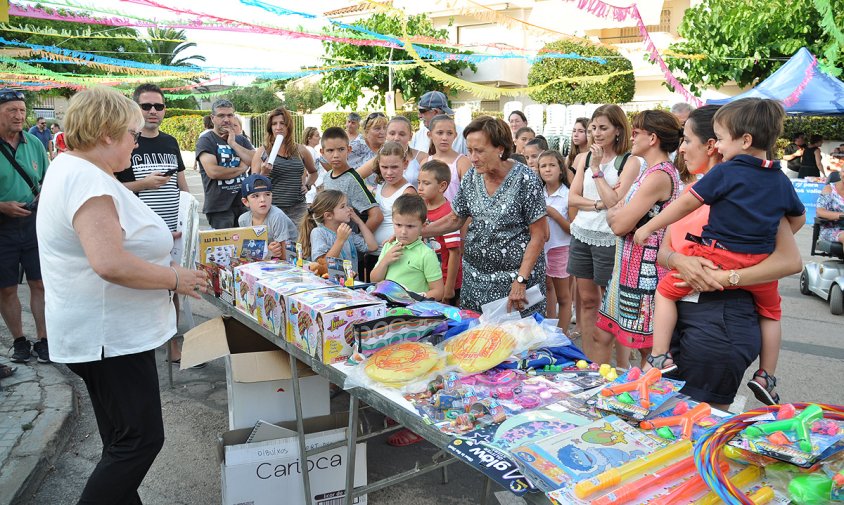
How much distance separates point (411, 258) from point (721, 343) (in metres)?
1.81

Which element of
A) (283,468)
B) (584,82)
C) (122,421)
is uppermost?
(584,82)

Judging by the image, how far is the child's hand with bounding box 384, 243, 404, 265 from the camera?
3635mm

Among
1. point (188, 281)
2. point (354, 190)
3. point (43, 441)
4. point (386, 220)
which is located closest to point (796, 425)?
point (188, 281)

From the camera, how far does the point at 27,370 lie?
A: 15.4 ft

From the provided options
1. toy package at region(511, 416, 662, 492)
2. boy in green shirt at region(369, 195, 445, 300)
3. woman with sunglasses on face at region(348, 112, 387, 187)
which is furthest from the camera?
woman with sunglasses on face at region(348, 112, 387, 187)

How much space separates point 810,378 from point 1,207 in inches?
245

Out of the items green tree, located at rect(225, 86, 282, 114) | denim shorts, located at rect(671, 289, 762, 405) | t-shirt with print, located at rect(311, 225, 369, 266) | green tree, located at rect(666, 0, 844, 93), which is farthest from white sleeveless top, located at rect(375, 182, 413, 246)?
green tree, located at rect(225, 86, 282, 114)

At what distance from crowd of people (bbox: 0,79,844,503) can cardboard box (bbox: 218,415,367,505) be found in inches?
16.7

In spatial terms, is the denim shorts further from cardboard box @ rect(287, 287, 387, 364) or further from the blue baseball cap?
the blue baseball cap

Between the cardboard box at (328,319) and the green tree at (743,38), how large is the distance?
1602 cm

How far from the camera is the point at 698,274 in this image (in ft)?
7.43

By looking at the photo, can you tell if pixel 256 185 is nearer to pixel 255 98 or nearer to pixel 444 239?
pixel 444 239

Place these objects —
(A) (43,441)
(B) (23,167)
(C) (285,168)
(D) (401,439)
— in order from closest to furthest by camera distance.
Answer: (A) (43,441) → (D) (401,439) → (B) (23,167) → (C) (285,168)

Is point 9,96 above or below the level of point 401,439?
above
